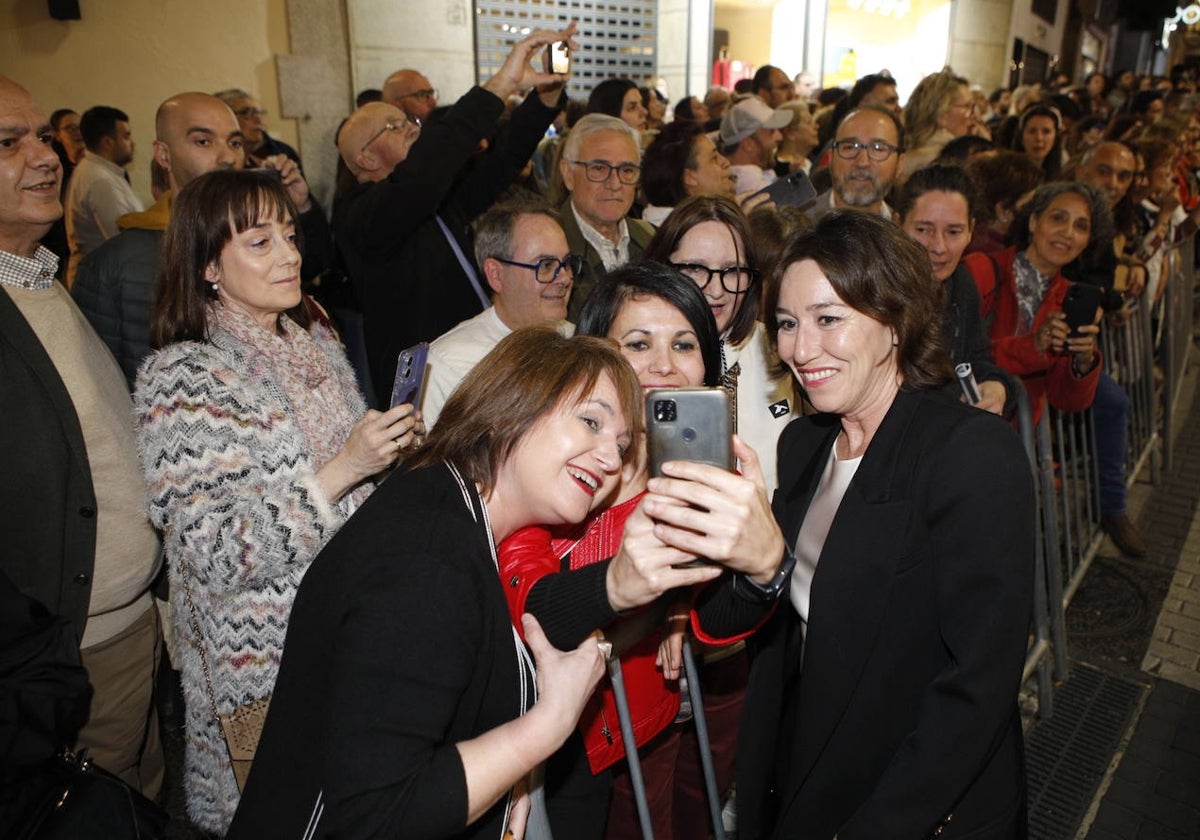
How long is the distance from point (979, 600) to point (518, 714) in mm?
915

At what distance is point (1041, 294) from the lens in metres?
3.94

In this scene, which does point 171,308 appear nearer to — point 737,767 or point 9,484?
point 9,484

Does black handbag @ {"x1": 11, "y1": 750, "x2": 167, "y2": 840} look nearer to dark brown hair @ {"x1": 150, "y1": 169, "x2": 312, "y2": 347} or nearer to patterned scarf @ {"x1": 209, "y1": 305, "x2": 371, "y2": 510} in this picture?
patterned scarf @ {"x1": 209, "y1": 305, "x2": 371, "y2": 510}

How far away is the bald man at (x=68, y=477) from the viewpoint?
204 centimetres

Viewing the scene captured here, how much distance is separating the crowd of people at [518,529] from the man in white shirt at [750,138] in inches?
80.0

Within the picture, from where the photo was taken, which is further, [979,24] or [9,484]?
[979,24]

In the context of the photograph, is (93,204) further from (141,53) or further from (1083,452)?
(1083,452)

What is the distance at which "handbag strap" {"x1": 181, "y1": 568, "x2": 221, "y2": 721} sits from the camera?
2.09m

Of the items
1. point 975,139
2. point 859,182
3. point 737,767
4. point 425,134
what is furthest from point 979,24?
point 737,767

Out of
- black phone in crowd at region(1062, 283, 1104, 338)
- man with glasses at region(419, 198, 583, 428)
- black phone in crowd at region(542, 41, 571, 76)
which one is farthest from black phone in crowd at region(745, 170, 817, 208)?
man with glasses at region(419, 198, 583, 428)

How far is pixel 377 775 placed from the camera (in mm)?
1208

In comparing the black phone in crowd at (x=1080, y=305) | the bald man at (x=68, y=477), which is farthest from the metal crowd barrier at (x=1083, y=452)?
the bald man at (x=68, y=477)

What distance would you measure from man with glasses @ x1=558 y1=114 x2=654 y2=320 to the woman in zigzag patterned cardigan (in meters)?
1.74

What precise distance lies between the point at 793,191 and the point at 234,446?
3.27 metres
